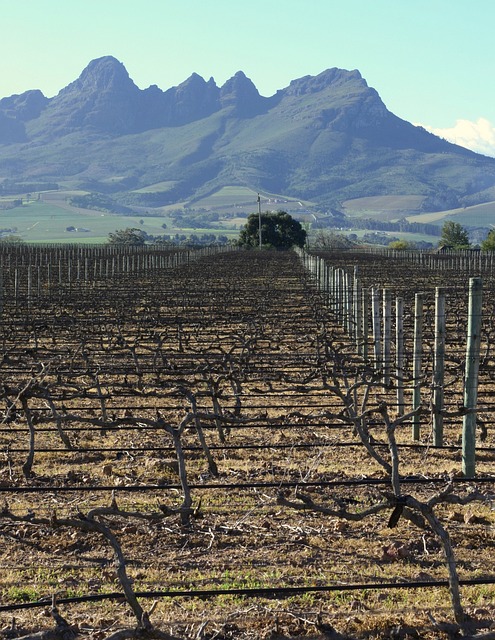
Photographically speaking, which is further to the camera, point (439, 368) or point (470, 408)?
point (439, 368)

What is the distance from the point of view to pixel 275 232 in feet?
290

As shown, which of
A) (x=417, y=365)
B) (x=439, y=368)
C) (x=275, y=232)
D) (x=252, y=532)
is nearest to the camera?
(x=252, y=532)

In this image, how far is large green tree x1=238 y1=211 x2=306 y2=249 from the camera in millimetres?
87875

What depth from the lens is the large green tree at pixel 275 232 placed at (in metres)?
87.9

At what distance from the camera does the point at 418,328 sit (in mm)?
9742

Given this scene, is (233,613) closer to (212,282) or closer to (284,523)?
(284,523)

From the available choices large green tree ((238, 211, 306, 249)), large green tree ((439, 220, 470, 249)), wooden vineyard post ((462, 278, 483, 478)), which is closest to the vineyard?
wooden vineyard post ((462, 278, 483, 478))

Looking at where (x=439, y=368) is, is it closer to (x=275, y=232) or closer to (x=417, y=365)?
(x=417, y=365)

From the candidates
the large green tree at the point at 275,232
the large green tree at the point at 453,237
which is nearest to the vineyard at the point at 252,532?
the large green tree at the point at 275,232

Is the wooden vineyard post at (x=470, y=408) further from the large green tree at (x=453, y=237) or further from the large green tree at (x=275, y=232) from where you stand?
the large green tree at (x=453, y=237)

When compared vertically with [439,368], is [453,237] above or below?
above

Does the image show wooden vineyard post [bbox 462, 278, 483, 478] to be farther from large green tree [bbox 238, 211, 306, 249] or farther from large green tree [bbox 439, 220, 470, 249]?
large green tree [bbox 439, 220, 470, 249]

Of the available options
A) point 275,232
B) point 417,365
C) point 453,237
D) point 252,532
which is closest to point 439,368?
point 417,365

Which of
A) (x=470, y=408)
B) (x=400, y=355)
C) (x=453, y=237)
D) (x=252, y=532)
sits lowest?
(x=252, y=532)
